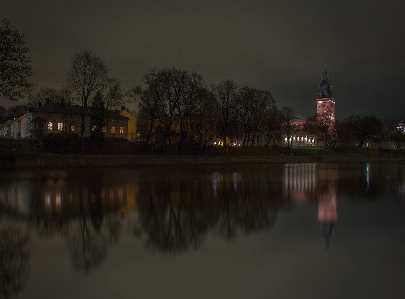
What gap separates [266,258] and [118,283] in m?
2.99

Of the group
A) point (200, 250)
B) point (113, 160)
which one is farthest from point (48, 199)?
point (113, 160)

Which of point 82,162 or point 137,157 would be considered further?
point 137,157

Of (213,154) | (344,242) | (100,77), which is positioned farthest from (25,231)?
(213,154)

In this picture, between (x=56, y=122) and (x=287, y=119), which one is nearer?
(x=56, y=122)

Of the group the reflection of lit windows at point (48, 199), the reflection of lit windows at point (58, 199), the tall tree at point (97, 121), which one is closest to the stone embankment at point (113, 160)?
the tall tree at point (97, 121)

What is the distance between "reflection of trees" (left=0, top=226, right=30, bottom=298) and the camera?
21.0ft

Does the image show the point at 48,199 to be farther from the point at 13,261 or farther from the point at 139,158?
the point at 139,158

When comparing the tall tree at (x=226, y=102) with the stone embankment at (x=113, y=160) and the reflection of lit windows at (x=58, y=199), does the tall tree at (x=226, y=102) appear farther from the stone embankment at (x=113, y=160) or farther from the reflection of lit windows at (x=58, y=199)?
the reflection of lit windows at (x=58, y=199)

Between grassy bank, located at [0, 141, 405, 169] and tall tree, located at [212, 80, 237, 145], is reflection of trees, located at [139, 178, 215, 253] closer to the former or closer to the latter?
grassy bank, located at [0, 141, 405, 169]

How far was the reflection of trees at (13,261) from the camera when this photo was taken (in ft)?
21.0

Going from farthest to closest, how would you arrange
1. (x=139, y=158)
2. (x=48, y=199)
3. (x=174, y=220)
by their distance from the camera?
(x=139, y=158) → (x=48, y=199) → (x=174, y=220)

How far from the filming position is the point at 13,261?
304 inches

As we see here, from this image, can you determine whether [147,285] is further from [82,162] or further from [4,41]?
[82,162]

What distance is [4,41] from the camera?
35.8m
